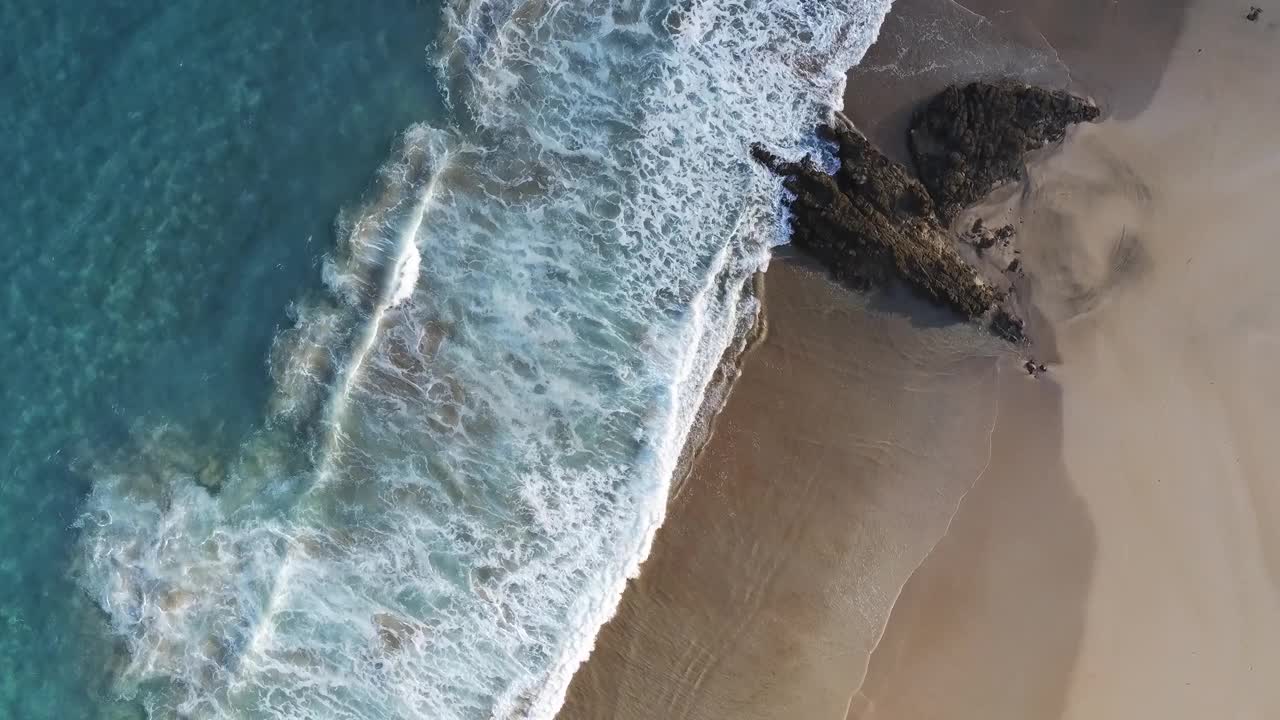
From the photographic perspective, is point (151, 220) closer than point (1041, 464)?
No

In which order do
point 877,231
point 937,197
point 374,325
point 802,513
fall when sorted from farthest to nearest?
point 374,325, point 937,197, point 877,231, point 802,513

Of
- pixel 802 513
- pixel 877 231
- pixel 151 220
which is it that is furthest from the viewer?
pixel 151 220

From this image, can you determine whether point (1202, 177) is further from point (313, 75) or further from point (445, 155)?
point (313, 75)

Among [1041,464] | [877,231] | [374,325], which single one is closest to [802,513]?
[1041,464]

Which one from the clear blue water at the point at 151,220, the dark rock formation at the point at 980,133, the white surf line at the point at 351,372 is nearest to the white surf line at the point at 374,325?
the white surf line at the point at 351,372

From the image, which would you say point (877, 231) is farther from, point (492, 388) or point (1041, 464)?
point (492, 388)

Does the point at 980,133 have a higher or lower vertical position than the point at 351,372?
higher

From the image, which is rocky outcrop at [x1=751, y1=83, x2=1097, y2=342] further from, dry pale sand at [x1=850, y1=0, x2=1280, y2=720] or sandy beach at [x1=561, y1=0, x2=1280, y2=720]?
dry pale sand at [x1=850, y1=0, x2=1280, y2=720]

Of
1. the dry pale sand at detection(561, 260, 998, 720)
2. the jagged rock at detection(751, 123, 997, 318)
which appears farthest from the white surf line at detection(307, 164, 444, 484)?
the jagged rock at detection(751, 123, 997, 318)
